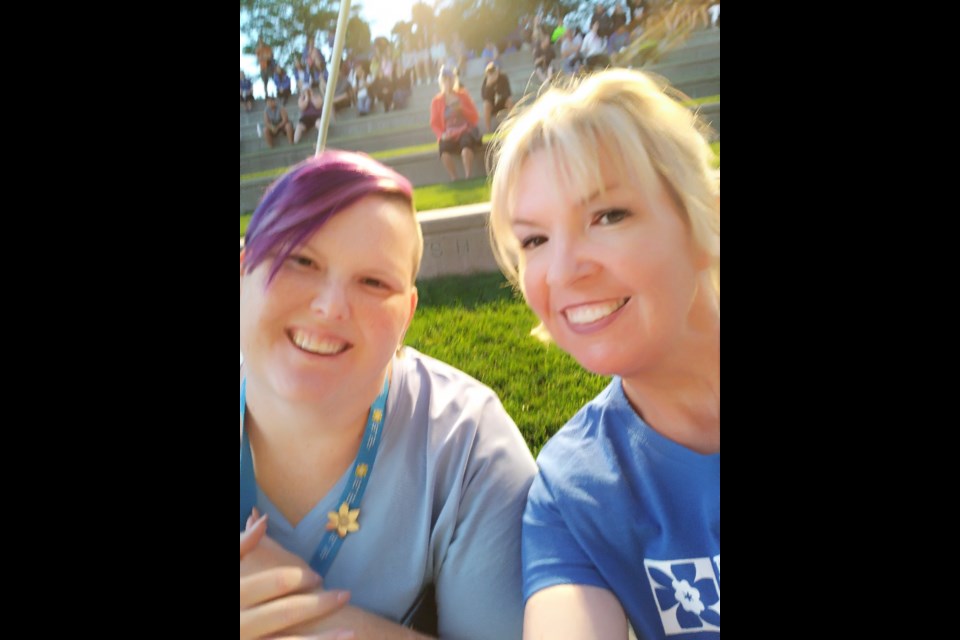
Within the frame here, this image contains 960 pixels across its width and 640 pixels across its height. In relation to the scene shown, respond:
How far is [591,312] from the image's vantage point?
1.55m

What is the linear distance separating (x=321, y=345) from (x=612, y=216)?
2.05ft

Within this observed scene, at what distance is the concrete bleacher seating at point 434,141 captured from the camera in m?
1.58

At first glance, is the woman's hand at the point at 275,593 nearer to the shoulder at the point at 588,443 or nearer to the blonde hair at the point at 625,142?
the shoulder at the point at 588,443

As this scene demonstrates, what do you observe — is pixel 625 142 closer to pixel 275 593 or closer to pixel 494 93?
pixel 494 93

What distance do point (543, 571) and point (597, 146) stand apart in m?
0.80

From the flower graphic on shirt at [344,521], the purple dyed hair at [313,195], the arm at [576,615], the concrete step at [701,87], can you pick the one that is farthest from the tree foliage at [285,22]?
the arm at [576,615]

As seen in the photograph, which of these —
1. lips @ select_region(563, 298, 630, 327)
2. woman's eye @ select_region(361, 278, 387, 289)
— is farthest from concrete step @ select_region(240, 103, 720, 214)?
lips @ select_region(563, 298, 630, 327)

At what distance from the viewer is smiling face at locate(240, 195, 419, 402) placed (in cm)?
162

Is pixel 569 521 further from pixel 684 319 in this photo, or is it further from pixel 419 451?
pixel 684 319

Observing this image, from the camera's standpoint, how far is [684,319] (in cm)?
155

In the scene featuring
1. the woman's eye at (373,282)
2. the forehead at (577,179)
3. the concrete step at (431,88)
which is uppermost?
the concrete step at (431,88)

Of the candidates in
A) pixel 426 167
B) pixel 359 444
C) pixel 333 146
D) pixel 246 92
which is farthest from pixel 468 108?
pixel 359 444

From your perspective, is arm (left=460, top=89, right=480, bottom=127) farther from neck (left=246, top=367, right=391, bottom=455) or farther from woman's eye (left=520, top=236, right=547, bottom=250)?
neck (left=246, top=367, right=391, bottom=455)

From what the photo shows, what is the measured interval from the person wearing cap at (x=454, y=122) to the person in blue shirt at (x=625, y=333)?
2.8 inches
